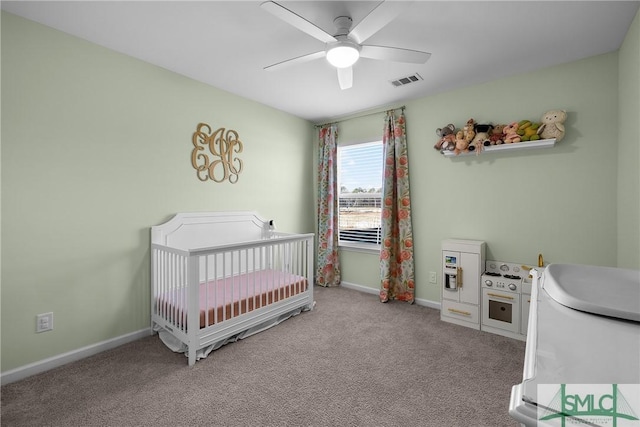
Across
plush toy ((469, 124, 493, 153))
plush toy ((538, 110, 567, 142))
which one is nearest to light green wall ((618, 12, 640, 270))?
plush toy ((538, 110, 567, 142))

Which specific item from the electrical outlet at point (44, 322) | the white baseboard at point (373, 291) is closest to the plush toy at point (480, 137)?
the white baseboard at point (373, 291)

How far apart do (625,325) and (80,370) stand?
9.13ft

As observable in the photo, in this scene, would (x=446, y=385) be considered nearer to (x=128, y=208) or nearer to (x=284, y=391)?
(x=284, y=391)

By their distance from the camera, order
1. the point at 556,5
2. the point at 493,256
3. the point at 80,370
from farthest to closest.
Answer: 1. the point at 493,256
2. the point at 80,370
3. the point at 556,5

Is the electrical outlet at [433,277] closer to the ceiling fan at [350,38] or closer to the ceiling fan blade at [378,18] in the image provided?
the ceiling fan at [350,38]

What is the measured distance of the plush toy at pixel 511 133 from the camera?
253cm

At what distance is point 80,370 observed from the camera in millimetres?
1961

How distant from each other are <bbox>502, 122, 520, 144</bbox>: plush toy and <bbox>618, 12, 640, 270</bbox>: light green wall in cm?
64

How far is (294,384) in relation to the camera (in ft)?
6.01

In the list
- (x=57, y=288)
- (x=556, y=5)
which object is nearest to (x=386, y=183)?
(x=556, y=5)

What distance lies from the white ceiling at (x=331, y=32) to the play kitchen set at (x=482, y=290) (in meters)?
1.62

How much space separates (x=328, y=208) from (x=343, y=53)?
91.8 inches

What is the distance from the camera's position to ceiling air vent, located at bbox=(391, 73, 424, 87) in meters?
2.67

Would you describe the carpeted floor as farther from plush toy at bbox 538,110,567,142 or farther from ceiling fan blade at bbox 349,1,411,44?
ceiling fan blade at bbox 349,1,411,44
